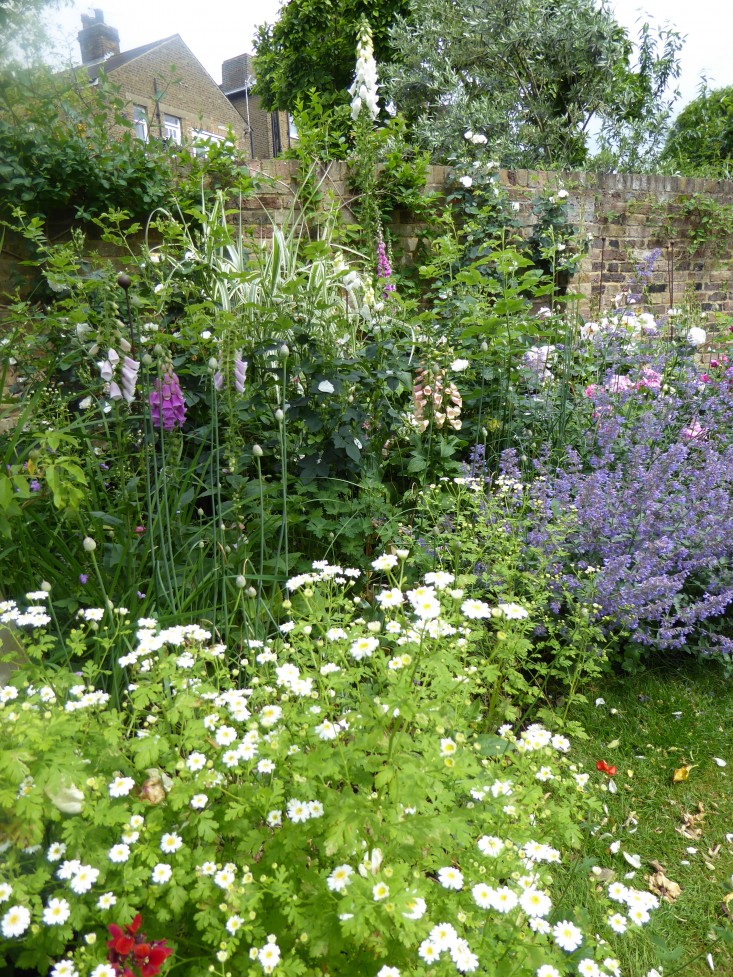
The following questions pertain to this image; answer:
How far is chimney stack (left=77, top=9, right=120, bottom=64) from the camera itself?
23.7 m

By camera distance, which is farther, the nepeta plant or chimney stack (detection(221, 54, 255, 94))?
chimney stack (detection(221, 54, 255, 94))

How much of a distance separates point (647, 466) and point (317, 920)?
93.0 inches

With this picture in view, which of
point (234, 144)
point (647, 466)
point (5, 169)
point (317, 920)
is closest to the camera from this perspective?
point (317, 920)

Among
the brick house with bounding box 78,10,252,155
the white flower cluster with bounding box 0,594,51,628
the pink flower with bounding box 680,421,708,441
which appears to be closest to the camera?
the white flower cluster with bounding box 0,594,51,628

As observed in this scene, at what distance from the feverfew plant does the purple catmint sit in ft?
3.52

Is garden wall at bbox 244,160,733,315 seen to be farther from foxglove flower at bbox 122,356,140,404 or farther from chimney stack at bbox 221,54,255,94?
chimney stack at bbox 221,54,255,94

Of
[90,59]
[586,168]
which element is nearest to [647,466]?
[586,168]

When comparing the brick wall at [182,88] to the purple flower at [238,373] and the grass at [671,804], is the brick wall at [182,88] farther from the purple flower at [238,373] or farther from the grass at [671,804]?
the grass at [671,804]

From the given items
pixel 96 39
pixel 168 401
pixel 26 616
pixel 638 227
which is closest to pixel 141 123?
pixel 168 401

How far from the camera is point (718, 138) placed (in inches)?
587

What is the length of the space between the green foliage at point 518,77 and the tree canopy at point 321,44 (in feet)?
3.65

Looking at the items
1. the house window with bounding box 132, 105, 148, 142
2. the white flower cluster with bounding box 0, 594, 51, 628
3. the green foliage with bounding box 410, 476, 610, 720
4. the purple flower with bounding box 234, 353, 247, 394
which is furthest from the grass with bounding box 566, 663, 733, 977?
the house window with bounding box 132, 105, 148, 142

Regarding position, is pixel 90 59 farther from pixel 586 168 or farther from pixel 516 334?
pixel 516 334

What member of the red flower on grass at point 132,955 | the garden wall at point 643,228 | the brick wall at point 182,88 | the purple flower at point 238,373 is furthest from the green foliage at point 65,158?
the brick wall at point 182,88
